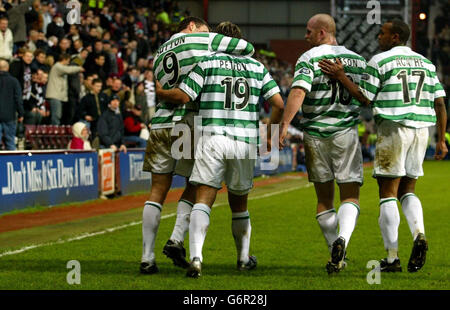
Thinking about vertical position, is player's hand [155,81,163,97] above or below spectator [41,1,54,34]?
below

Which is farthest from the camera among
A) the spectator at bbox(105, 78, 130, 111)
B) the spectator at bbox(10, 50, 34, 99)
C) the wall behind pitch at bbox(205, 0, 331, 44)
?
the wall behind pitch at bbox(205, 0, 331, 44)

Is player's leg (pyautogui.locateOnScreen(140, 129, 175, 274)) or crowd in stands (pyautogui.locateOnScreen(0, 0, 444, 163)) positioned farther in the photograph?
crowd in stands (pyautogui.locateOnScreen(0, 0, 444, 163))

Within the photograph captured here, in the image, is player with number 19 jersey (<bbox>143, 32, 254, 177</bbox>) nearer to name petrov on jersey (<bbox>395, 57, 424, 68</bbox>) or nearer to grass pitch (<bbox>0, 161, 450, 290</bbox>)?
grass pitch (<bbox>0, 161, 450, 290</bbox>)

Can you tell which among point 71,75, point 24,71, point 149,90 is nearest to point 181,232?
point 24,71

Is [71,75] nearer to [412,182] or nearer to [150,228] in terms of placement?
[150,228]

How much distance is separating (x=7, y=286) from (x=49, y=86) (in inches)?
466

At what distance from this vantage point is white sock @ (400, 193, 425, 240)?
775cm

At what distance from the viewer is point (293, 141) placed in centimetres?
3441

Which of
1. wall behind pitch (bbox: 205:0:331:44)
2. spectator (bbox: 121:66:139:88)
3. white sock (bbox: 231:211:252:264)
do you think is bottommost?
white sock (bbox: 231:211:252:264)

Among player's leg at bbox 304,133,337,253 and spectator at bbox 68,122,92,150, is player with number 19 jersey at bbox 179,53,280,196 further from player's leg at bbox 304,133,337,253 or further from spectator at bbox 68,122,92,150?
spectator at bbox 68,122,92,150

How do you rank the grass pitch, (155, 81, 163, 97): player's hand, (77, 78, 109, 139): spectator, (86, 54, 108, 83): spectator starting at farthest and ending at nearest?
(86, 54, 108, 83): spectator → (77, 78, 109, 139): spectator → (155, 81, 163, 97): player's hand → the grass pitch

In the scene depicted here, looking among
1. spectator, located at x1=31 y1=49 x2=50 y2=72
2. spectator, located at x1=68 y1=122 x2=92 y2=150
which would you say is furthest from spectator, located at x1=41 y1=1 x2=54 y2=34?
spectator, located at x1=68 y1=122 x2=92 y2=150

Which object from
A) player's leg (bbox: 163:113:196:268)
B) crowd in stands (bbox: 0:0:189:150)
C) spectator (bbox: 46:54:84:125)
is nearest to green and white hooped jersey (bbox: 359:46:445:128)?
player's leg (bbox: 163:113:196:268)

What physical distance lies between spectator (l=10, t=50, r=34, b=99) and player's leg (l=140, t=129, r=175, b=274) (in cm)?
1010
